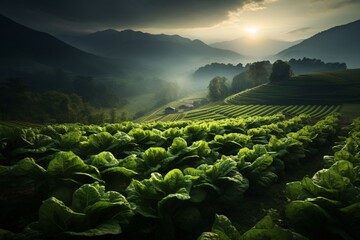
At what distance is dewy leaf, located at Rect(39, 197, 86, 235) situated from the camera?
386cm

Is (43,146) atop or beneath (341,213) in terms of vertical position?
atop

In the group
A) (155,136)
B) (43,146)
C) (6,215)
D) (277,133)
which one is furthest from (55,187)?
(277,133)

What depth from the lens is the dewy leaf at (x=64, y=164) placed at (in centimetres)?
552

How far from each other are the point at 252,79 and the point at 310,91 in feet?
123

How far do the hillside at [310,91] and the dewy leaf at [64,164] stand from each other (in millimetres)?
92452

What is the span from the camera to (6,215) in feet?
19.4

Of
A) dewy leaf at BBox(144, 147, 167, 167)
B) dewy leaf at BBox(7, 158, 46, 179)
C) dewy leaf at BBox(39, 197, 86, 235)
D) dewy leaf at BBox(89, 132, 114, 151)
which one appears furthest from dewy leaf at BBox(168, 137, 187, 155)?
dewy leaf at BBox(39, 197, 86, 235)

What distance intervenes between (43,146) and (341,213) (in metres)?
8.05

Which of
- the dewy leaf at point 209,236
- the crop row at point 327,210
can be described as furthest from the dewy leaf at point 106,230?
the crop row at point 327,210

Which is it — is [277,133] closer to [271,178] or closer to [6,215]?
[271,178]

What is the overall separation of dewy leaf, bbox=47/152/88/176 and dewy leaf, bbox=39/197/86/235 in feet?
5.68

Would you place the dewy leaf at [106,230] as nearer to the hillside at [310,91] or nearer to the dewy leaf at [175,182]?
the dewy leaf at [175,182]

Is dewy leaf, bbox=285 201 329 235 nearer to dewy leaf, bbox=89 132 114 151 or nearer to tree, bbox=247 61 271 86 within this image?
dewy leaf, bbox=89 132 114 151

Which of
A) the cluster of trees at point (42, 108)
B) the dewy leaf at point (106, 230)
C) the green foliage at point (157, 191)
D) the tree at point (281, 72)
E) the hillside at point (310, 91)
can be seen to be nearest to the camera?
the dewy leaf at point (106, 230)
